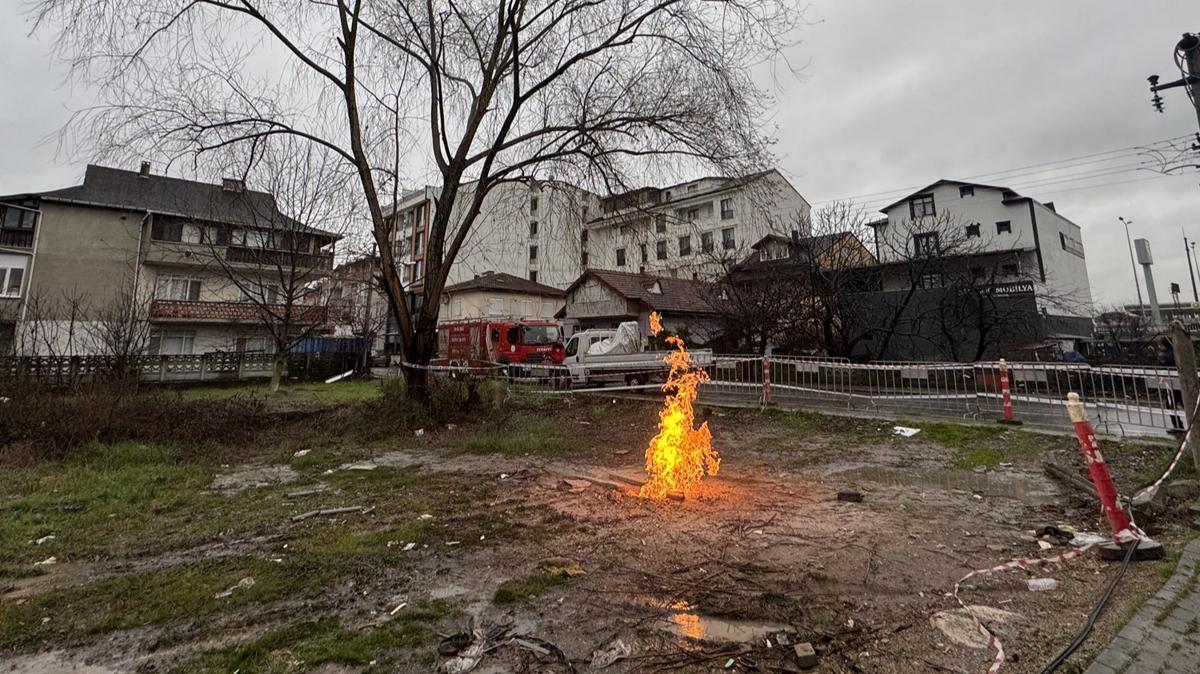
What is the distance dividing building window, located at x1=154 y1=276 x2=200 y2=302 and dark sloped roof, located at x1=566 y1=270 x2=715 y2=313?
991 inches

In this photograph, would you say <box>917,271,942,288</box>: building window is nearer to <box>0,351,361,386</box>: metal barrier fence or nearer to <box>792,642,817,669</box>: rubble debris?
<box>792,642,817,669</box>: rubble debris

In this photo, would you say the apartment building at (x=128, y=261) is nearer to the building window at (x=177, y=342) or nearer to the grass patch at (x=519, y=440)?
the building window at (x=177, y=342)

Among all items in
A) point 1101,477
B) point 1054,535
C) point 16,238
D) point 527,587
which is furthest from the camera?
point 16,238

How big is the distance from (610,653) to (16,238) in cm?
4272

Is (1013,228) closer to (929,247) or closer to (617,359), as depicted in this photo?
(929,247)

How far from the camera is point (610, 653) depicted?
8.58ft

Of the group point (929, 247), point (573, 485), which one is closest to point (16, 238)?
point (573, 485)

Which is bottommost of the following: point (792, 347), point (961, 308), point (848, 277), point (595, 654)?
point (595, 654)

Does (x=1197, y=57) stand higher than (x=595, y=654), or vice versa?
(x=1197, y=57)

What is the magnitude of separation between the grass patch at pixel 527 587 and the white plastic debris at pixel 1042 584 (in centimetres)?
333

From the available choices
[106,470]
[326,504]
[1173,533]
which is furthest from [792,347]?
[106,470]

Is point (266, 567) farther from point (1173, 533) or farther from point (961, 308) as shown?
point (961, 308)

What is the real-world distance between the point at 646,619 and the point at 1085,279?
56202 mm

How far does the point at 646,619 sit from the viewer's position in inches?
116
